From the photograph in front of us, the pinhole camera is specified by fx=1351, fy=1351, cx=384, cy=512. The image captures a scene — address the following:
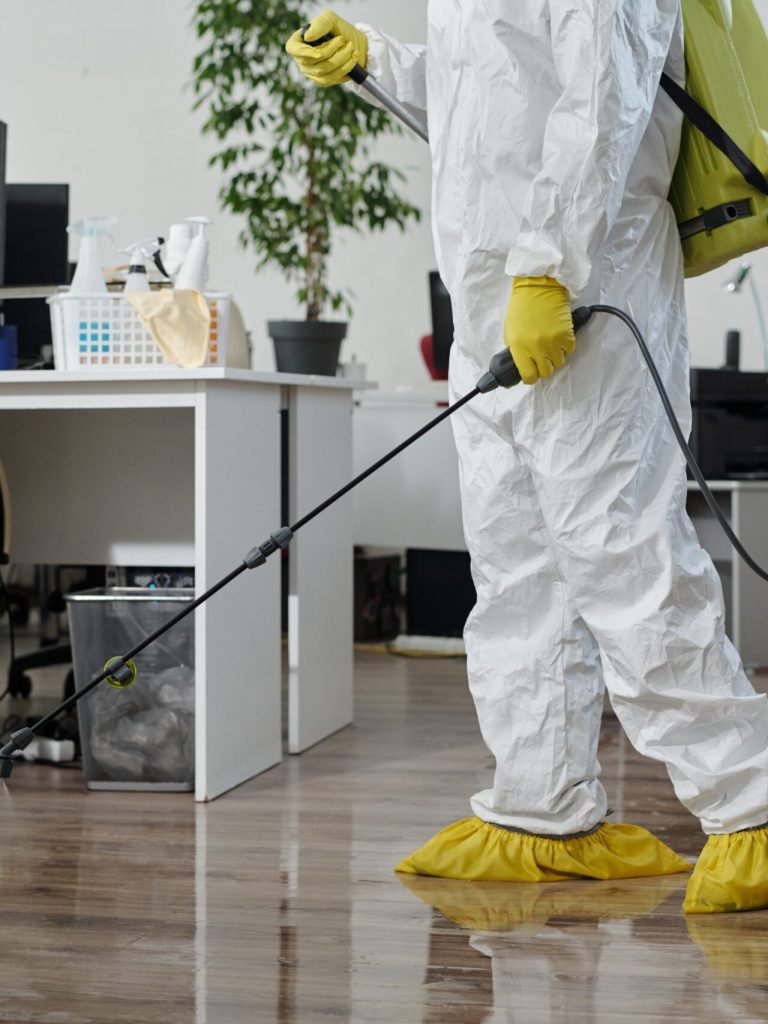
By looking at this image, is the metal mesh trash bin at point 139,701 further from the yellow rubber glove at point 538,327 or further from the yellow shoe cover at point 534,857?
the yellow rubber glove at point 538,327

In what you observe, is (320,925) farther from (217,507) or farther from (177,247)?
(177,247)

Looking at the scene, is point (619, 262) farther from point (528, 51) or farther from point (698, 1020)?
point (698, 1020)

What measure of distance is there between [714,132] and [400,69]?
1.62ft

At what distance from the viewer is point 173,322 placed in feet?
7.25

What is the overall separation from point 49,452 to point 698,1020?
1.79 metres

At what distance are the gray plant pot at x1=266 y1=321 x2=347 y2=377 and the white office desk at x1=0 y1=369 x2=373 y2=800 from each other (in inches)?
4.5

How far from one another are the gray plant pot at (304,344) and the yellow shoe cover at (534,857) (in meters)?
1.33

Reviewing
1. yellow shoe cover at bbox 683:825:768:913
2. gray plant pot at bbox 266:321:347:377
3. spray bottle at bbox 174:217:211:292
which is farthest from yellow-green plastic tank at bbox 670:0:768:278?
gray plant pot at bbox 266:321:347:377

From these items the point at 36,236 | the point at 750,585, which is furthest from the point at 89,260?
the point at 750,585

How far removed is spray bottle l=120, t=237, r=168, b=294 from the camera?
90.0 inches

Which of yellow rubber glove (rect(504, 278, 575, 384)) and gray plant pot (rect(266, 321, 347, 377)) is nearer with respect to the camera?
yellow rubber glove (rect(504, 278, 575, 384))

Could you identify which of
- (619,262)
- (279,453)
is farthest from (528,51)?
(279,453)

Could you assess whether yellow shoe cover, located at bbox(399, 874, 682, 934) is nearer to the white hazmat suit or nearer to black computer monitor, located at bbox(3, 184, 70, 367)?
the white hazmat suit

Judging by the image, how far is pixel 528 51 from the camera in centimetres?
160
